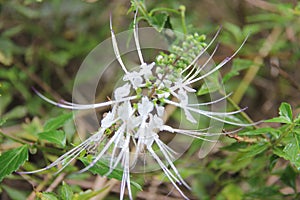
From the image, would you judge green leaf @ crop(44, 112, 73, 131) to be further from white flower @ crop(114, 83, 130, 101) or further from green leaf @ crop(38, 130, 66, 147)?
white flower @ crop(114, 83, 130, 101)

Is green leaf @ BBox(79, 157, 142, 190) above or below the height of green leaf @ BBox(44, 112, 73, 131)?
below

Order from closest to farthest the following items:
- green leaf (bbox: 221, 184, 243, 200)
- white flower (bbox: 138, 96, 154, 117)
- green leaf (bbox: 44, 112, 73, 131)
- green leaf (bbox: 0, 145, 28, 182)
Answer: white flower (bbox: 138, 96, 154, 117) → green leaf (bbox: 0, 145, 28, 182) → green leaf (bbox: 44, 112, 73, 131) → green leaf (bbox: 221, 184, 243, 200)

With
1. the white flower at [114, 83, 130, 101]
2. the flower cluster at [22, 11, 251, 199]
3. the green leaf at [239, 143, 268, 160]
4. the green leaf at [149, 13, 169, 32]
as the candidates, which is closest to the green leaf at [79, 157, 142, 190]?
the flower cluster at [22, 11, 251, 199]

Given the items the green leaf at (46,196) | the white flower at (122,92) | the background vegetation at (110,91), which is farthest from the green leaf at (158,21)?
the green leaf at (46,196)

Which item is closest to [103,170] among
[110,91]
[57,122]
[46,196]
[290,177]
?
[46,196]

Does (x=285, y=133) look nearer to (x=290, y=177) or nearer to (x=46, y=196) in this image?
(x=290, y=177)

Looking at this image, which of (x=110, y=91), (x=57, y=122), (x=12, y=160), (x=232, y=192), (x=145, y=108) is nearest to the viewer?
(x=145, y=108)

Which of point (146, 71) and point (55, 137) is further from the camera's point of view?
point (55, 137)
